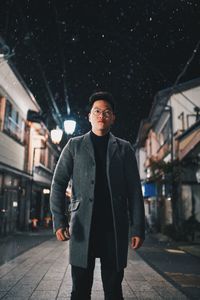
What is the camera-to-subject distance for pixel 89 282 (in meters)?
3.04

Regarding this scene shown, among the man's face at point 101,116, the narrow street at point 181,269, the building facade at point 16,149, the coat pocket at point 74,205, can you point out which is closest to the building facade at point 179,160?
the narrow street at point 181,269

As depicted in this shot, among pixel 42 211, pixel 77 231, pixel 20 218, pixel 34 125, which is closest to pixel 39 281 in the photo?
pixel 77 231

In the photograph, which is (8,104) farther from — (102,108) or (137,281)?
(102,108)

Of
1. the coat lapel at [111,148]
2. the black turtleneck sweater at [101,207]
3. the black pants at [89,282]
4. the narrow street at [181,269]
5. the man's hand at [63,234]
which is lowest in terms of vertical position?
the narrow street at [181,269]

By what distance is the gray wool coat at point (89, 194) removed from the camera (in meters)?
3.03

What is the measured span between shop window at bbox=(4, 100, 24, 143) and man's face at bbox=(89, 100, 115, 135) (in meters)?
14.8

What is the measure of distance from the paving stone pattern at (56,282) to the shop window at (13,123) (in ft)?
33.2

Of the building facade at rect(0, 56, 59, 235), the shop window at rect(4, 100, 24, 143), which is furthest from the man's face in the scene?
the shop window at rect(4, 100, 24, 143)

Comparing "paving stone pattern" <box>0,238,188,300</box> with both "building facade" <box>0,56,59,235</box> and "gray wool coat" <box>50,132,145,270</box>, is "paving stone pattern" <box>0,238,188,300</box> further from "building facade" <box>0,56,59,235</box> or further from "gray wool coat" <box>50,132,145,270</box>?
"building facade" <box>0,56,59,235</box>

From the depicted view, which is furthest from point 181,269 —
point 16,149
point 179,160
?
point 16,149

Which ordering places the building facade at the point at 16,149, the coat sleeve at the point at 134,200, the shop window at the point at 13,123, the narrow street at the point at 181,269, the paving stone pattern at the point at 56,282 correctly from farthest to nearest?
the shop window at the point at 13,123 < the building facade at the point at 16,149 < the narrow street at the point at 181,269 < the paving stone pattern at the point at 56,282 < the coat sleeve at the point at 134,200

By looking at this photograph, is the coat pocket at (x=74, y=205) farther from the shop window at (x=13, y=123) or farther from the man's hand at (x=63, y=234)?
the shop window at (x=13, y=123)

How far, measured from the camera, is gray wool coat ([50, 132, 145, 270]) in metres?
3.03

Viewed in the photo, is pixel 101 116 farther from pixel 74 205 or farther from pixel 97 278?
pixel 97 278
